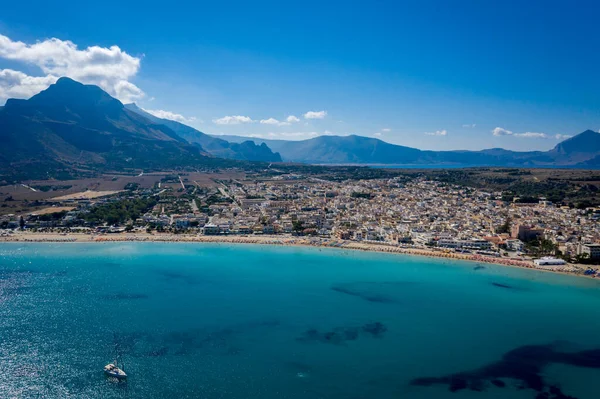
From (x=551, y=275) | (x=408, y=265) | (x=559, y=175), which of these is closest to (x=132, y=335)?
(x=408, y=265)

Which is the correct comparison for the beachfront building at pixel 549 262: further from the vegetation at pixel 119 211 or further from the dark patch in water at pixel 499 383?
the vegetation at pixel 119 211

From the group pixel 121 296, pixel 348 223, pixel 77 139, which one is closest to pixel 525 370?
pixel 121 296

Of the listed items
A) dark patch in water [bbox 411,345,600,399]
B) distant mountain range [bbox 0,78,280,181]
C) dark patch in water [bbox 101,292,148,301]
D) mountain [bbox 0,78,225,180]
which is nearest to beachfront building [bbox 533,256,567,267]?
dark patch in water [bbox 411,345,600,399]

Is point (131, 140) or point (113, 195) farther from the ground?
point (131, 140)

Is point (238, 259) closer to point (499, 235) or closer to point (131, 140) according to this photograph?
point (499, 235)

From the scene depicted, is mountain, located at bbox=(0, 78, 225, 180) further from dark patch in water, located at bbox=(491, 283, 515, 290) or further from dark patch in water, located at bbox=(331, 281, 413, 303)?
dark patch in water, located at bbox=(491, 283, 515, 290)

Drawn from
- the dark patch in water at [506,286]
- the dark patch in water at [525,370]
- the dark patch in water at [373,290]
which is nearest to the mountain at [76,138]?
the dark patch in water at [373,290]

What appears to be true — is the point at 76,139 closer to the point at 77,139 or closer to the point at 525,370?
the point at 77,139
